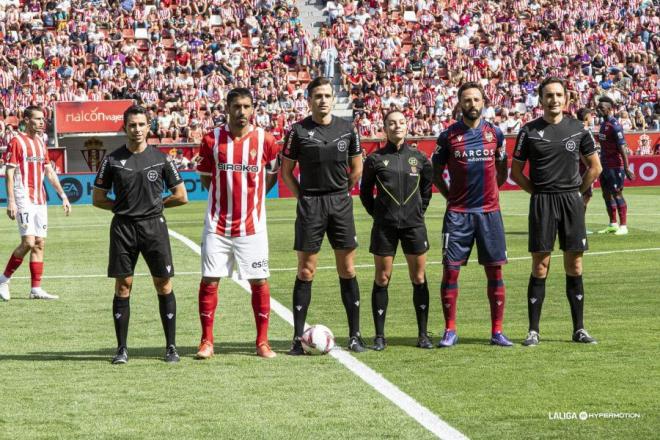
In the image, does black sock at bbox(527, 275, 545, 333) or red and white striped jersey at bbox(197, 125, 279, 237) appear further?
black sock at bbox(527, 275, 545, 333)

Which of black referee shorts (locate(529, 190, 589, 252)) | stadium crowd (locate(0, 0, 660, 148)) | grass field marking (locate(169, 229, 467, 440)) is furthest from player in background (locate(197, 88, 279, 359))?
stadium crowd (locate(0, 0, 660, 148))

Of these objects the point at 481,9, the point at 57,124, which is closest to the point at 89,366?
the point at 57,124

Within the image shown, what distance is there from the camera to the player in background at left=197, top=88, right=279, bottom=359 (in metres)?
9.13

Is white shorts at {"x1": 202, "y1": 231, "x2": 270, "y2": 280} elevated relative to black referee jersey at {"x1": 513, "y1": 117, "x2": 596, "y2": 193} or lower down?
lower down

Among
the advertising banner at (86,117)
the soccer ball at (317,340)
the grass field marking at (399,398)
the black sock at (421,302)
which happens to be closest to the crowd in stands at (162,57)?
the advertising banner at (86,117)

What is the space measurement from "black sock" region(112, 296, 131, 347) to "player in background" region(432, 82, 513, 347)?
259cm

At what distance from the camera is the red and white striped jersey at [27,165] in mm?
13461

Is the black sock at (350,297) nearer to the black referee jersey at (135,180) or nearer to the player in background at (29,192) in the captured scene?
the black referee jersey at (135,180)

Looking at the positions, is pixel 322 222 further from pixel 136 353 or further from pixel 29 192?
pixel 29 192

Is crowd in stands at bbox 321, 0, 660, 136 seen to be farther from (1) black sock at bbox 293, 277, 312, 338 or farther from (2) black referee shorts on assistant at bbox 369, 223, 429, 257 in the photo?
(1) black sock at bbox 293, 277, 312, 338

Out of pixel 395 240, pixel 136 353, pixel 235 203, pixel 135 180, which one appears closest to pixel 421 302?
pixel 395 240

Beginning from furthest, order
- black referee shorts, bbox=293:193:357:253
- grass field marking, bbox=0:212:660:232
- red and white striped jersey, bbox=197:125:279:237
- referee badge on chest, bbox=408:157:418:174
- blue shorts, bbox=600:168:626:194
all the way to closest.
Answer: grass field marking, bbox=0:212:660:232
blue shorts, bbox=600:168:626:194
referee badge on chest, bbox=408:157:418:174
black referee shorts, bbox=293:193:357:253
red and white striped jersey, bbox=197:125:279:237

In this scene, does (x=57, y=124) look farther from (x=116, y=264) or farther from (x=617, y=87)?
(x=116, y=264)

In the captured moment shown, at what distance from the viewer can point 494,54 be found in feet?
149
